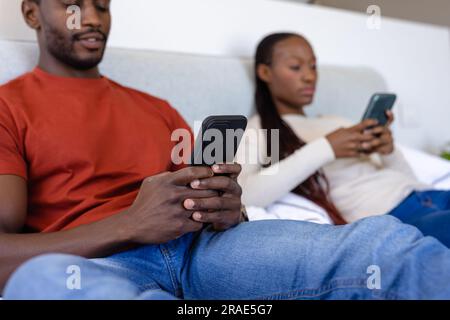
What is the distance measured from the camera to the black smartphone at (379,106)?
1315 millimetres

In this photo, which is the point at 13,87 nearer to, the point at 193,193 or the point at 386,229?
the point at 193,193

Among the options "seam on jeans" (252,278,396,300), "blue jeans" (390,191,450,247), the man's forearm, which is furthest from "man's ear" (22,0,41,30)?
"blue jeans" (390,191,450,247)

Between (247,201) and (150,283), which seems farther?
(247,201)

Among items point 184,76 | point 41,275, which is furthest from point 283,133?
point 41,275

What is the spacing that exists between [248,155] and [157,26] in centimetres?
53

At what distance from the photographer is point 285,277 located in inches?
28.5

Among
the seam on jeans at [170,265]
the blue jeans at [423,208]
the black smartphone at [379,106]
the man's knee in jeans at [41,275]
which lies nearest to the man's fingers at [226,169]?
the seam on jeans at [170,265]

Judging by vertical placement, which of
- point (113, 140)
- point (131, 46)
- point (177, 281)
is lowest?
point (177, 281)

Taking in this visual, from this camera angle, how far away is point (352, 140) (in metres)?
1.28

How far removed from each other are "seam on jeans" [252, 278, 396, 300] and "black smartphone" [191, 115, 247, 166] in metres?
0.21

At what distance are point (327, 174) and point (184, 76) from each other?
0.47 meters

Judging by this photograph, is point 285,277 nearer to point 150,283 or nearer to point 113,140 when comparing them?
point 150,283
